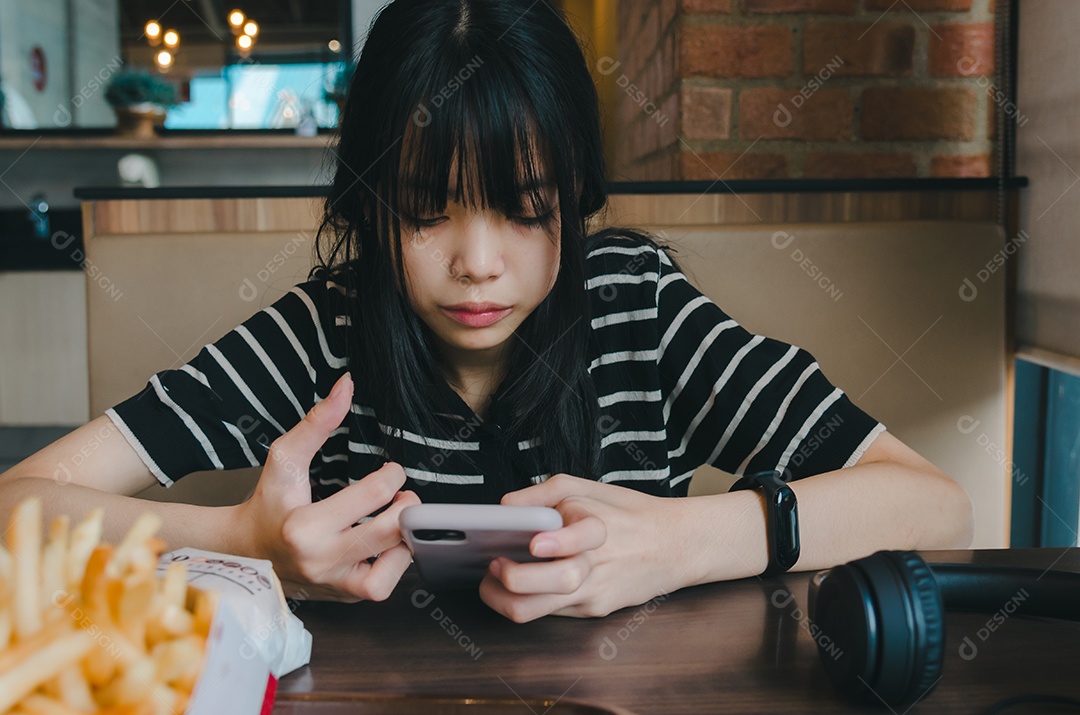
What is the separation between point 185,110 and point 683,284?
2853 mm

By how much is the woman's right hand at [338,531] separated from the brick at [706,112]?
102 cm

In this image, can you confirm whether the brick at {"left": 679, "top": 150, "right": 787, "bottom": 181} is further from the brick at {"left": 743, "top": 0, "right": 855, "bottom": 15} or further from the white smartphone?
the white smartphone

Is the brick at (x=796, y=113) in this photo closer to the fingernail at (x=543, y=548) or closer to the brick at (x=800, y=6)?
the brick at (x=800, y=6)

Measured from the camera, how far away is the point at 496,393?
89 cm

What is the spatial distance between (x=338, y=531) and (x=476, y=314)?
0.26 m

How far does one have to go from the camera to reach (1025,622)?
0.54 m

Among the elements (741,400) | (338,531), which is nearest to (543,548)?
(338,531)

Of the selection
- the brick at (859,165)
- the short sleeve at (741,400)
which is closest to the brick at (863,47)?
the brick at (859,165)

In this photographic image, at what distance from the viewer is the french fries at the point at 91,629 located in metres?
0.29

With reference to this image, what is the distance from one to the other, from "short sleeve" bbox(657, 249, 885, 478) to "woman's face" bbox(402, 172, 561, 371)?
0.21 m

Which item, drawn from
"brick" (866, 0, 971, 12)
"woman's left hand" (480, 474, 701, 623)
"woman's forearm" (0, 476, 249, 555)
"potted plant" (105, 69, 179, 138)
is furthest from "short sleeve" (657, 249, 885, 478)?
"potted plant" (105, 69, 179, 138)

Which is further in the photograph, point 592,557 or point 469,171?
point 469,171

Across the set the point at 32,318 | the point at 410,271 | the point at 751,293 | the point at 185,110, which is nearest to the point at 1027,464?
the point at 751,293

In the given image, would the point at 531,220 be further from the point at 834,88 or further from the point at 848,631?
the point at 834,88
